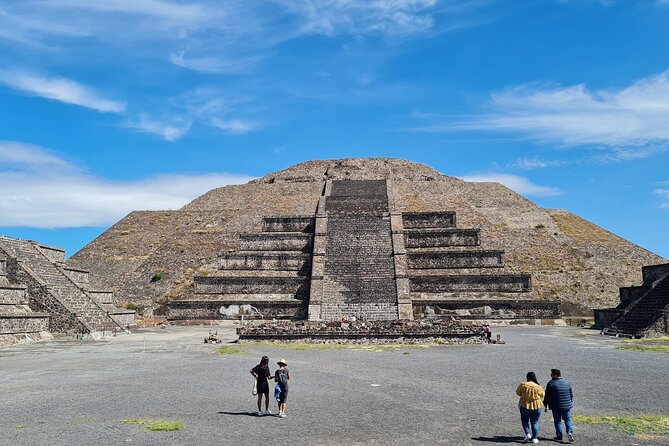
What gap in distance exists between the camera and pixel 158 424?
30.6 feet

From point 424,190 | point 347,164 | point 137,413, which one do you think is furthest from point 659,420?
point 347,164

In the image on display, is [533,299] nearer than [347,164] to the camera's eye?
Yes

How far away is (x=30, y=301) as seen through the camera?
25250 millimetres

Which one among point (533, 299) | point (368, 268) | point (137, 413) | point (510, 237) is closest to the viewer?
point (137, 413)

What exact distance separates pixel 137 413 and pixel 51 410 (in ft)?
5.25

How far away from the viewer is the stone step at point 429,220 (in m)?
42.0

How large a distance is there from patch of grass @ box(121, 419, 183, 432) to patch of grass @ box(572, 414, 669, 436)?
21.2 feet

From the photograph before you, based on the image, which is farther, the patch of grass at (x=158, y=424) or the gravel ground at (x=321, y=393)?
the patch of grass at (x=158, y=424)

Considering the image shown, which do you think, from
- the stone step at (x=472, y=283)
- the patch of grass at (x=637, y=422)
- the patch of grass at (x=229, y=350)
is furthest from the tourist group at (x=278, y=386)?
the stone step at (x=472, y=283)

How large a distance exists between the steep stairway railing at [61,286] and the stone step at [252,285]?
8316 millimetres

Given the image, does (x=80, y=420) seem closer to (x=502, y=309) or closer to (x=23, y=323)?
(x=23, y=323)

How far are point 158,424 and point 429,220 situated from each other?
113ft

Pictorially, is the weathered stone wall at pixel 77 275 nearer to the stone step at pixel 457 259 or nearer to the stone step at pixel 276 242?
the stone step at pixel 276 242

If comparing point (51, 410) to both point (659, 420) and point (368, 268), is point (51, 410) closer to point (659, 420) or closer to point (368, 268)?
point (659, 420)
